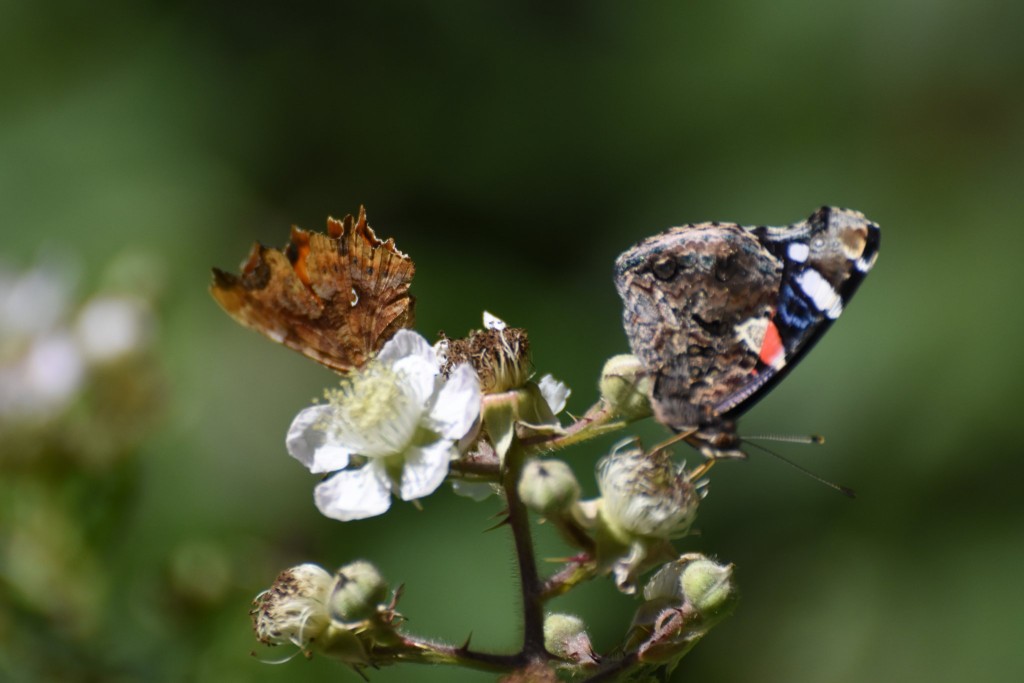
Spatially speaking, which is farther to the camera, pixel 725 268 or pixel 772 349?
pixel 725 268

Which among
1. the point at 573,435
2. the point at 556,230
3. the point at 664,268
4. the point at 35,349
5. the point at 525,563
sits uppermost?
the point at 556,230

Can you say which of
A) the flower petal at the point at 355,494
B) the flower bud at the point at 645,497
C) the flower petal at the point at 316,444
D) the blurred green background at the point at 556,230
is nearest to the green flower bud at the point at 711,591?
the flower bud at the point at 645,497

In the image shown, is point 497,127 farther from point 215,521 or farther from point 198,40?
point 215,521

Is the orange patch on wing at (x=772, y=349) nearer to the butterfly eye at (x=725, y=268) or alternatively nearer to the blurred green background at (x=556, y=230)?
the butterfly eye at (x=725, y=268)

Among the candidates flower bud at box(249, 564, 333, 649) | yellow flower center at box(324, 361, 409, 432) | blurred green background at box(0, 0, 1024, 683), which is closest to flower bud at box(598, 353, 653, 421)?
yellow flower center at box(324, 361, 409, 432)

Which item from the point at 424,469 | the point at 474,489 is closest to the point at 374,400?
the point at 424,469

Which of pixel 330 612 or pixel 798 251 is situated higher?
pixel 798 251

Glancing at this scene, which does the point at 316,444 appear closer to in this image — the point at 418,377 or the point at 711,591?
the point at 418,377
